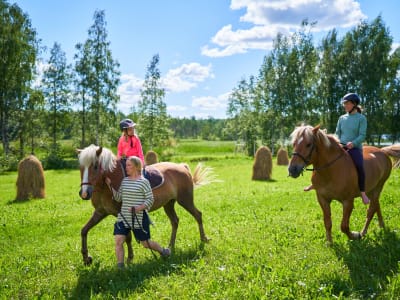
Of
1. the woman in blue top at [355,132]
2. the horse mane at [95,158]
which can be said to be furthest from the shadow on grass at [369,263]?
the horse mane at [95,158]

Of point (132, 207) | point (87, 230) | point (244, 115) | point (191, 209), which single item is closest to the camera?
point (132, 207)

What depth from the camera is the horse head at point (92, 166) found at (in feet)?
18.3

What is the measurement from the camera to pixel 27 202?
1531cm

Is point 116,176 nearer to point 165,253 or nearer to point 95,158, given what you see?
point 95,158

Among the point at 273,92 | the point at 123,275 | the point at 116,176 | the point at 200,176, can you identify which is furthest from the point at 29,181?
the point at 273,92

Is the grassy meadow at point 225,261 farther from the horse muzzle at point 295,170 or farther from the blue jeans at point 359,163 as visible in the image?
the horse muzzle at point 295,170

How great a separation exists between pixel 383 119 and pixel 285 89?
1168 centimetres

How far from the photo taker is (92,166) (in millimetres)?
5762

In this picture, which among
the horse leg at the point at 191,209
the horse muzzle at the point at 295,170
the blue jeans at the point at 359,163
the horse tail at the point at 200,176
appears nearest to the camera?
the horse muzzle at the point at 295,170

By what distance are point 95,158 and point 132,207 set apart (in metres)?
0.99

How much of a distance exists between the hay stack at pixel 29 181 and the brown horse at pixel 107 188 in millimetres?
10707

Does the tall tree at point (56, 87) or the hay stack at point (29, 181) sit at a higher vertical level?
the tall tree at point (56, 87)

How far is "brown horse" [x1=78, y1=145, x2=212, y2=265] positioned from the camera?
5719 mm

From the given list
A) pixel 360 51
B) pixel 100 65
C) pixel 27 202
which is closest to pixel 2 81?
pixel 100 65
